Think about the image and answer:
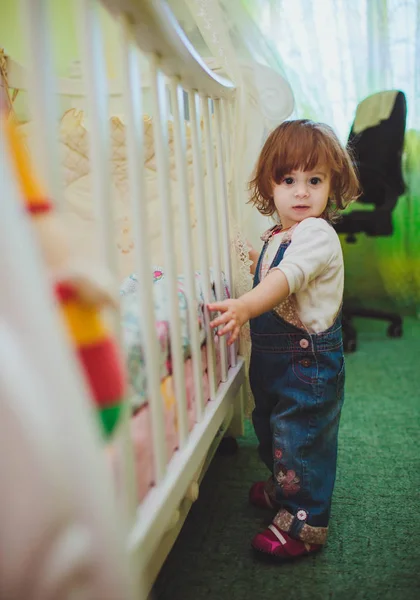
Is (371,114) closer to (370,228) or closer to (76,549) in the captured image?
(370,228)

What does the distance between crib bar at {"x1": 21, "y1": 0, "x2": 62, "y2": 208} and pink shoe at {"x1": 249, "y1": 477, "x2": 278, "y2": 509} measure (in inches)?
32.6

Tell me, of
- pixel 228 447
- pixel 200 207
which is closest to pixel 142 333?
pixel 200 207

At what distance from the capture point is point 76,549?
0.29 meters

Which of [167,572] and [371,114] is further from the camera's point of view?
[371,114]

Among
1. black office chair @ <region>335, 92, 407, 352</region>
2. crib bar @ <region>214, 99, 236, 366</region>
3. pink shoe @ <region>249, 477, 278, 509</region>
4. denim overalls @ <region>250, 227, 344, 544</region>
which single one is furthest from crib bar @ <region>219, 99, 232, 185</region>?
black office chair @ <region>335, 92, 407, 352</region>

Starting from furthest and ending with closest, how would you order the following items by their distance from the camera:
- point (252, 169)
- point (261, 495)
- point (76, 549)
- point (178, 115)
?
1. point (252, 169)
2. point (261, 495)
3. point (178, 115)
4. point (76, 549)

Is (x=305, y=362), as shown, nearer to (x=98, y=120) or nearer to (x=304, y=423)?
(x=304, y=423)

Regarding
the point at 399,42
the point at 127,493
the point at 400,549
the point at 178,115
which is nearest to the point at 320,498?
the point at 400,549

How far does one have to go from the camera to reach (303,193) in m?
0.96

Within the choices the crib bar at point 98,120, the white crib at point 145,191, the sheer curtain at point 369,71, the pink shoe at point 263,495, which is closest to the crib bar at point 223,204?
the white crib at point 145,191

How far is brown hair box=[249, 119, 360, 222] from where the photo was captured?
0.95 metres

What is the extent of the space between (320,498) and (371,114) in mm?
A: 1856

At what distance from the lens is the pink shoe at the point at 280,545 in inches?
35.7

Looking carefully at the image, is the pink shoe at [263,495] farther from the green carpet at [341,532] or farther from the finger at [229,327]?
the finger at [229,327]
